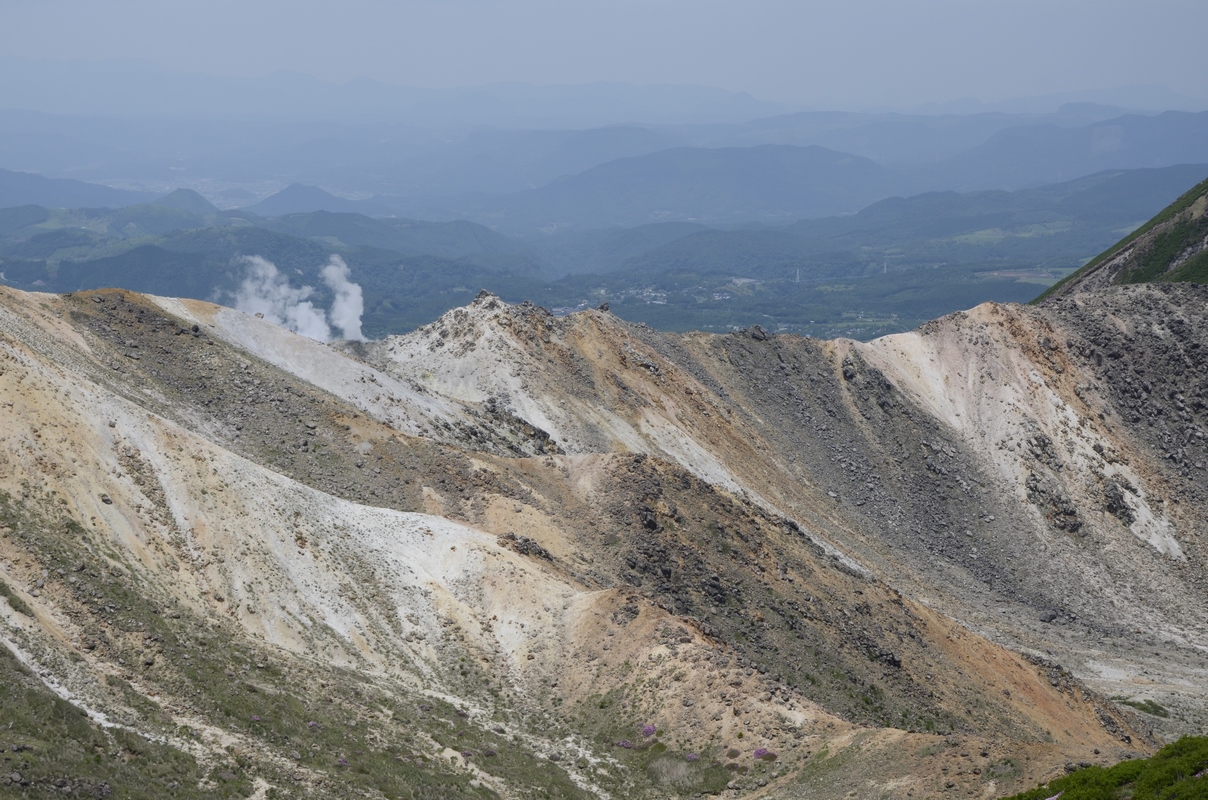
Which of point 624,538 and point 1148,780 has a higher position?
point 1148,780

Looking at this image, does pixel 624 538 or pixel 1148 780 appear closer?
pixel 1148 780

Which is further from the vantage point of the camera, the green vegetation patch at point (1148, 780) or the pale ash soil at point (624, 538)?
the pale ash soil at point (624, 538)

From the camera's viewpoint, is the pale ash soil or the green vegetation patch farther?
the pale ash soil

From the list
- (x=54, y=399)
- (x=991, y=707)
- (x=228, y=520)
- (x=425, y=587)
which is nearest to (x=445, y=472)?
(x=425, y=587)
